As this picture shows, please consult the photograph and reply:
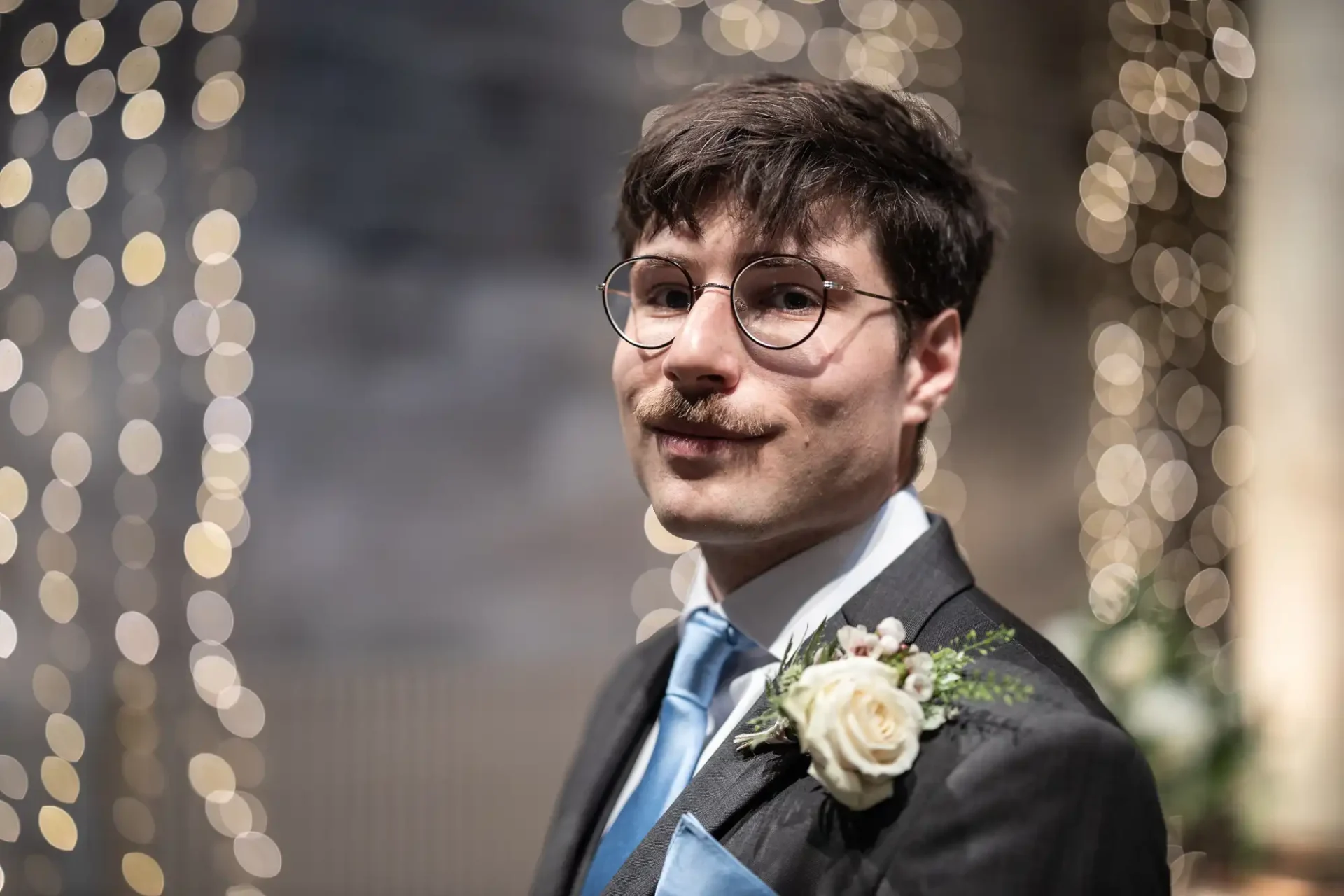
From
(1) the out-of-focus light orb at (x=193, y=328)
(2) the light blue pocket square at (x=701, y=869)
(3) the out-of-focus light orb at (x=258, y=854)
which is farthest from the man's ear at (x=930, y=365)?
(3) the out-of-focus light orb at (x=258, y=854)

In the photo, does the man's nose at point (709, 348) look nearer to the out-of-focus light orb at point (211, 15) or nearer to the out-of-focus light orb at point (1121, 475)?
the out-of-focus light orb at point (211, 15)

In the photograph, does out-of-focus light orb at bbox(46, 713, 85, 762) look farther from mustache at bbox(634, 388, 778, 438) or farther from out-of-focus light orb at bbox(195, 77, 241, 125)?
mustache at bbox(634, 388, 778, 438)

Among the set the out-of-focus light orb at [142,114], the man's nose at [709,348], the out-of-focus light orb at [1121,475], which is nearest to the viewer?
the man's nose at [709,348]

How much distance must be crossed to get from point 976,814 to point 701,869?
0.86ft

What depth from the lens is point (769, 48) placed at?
352 cm

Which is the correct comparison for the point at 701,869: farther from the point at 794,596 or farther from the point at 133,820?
the point at 133,820

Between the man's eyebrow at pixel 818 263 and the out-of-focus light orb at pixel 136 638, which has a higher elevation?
the man's eyebrow at pixel 818 263

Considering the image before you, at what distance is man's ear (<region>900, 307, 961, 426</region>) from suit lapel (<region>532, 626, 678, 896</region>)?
52 centimetres

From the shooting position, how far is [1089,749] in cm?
96

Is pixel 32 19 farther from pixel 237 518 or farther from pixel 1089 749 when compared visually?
pixel 1089 749

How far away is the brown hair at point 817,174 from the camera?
1.21 m

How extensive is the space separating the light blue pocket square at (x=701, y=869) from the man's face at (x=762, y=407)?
0.32 metres

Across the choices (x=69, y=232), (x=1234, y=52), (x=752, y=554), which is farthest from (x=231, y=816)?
(x=1234, y=52)

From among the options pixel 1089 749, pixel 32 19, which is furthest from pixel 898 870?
pixel 32 19
